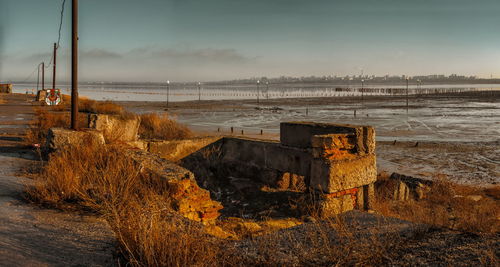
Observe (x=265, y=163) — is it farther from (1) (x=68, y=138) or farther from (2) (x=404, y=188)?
(1) (x=68, y=138)

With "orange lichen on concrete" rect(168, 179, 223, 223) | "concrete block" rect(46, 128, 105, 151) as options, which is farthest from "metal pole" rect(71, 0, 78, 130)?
"orange lichen on concrete" rect(168, 179, 223, 223)

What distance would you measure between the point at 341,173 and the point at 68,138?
5983 mm

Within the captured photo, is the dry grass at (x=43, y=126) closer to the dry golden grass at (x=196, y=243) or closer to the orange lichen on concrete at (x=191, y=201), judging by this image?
the dry golden grass at (x=196, y=243)

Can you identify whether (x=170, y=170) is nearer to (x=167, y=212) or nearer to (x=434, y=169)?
(x=167, y=212)

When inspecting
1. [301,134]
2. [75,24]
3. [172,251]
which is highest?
[75,24]

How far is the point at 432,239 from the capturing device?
15.7 ft

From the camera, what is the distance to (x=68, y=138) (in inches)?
336

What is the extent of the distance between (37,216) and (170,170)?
282 centimetres

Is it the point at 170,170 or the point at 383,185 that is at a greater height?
the point at 170,170

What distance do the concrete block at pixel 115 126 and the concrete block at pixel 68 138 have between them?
1.55 m

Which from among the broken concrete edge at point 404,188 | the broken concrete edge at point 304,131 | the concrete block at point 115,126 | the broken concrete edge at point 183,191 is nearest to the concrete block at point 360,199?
the broken concrete edge at point 304,131

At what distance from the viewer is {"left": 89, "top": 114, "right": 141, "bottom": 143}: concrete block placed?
10.3m

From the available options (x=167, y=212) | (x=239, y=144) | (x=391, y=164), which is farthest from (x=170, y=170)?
(x=391, y=164)

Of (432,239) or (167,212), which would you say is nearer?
(432,239)
